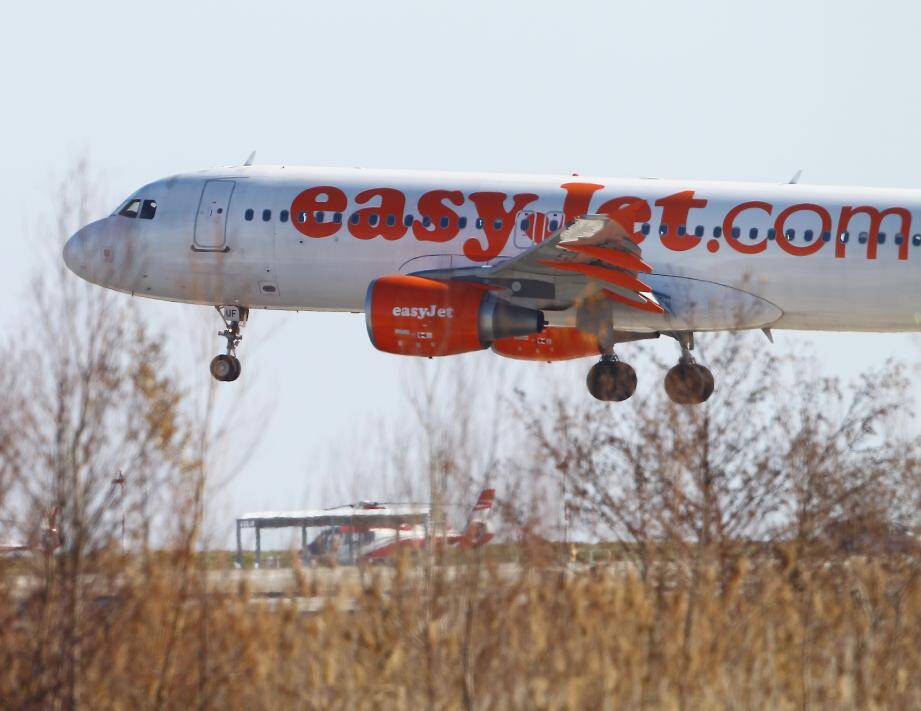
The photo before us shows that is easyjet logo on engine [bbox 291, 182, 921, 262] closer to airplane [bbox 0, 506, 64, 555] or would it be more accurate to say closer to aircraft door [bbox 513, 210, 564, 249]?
aircraft door [bbox 513, 210, 564, 249]

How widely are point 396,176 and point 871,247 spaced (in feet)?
31.6

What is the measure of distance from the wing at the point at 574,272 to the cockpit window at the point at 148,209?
253 inches

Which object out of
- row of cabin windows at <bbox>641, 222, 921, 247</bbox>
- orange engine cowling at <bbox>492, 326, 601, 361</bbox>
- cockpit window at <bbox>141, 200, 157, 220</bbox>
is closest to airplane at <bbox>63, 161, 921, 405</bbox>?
row of cabin windows at <bbox>641, 222, 921, 247</bbox>

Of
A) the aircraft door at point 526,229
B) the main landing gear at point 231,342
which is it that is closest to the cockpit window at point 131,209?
the main landing gear at point 231,342

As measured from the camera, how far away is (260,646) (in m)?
17.4

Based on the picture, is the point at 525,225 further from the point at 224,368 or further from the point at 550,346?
the point at 224,368

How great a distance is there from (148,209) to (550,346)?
9110 mm

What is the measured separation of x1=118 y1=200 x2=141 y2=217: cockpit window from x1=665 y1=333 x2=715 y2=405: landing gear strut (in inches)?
466

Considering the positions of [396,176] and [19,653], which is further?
[396,176]

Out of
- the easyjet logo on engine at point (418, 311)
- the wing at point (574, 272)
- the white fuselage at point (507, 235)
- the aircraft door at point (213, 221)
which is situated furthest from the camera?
the aircraft door at point (213, 221)

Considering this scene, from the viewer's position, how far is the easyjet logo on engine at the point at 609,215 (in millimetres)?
32969

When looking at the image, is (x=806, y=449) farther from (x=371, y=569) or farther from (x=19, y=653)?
(x=19, y=653)

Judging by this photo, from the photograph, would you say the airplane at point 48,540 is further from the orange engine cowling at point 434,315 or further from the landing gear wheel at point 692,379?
the landing gear wheel at point 692,379

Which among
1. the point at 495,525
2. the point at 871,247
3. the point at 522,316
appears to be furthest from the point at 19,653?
the point at 871,247
